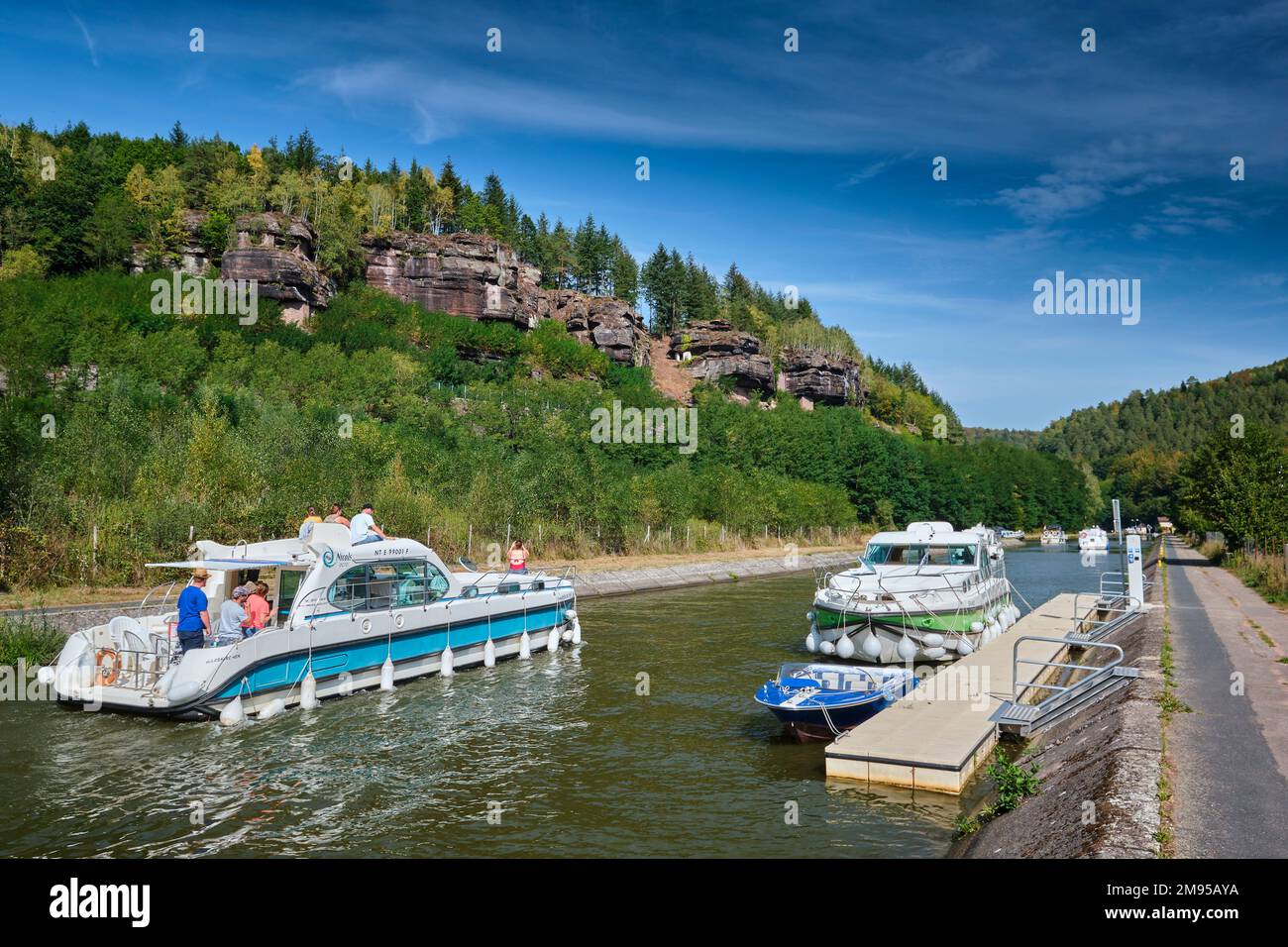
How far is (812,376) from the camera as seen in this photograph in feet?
548

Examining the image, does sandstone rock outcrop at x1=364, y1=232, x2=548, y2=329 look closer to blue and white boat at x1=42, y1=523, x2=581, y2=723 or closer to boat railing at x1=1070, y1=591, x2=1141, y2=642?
blue and white boat at x1=42, y1=523, x2=581, y2=723

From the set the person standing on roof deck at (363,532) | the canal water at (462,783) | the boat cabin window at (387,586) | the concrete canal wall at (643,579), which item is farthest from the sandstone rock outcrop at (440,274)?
the canal water at (462,783)

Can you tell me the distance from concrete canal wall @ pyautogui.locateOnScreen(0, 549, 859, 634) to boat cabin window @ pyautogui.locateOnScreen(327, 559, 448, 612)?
8.15 m

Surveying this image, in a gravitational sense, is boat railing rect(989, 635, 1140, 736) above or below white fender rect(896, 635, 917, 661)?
above

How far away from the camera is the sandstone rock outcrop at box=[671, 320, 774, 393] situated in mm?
154875

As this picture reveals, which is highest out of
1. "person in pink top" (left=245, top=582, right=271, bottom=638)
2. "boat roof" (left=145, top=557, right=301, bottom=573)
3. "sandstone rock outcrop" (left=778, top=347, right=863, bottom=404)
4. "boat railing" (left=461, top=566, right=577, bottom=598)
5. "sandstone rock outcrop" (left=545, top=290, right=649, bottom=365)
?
"sandstone rock outcrop" (left=545, top=290, right=649, bottom=365)

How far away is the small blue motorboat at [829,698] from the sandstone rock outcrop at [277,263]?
304 feet

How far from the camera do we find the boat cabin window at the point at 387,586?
19203 mm

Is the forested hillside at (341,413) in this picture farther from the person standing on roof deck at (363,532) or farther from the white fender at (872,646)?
the white fender at (872,646)

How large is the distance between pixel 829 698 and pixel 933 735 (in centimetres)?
217

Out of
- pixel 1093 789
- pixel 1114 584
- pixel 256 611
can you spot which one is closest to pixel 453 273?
pixel 1114 584

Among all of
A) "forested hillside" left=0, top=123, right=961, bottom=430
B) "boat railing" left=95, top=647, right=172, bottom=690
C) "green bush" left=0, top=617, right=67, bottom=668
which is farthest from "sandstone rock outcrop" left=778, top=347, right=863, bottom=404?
"boat railing" left=95, top=647, right=172, bottom=690
